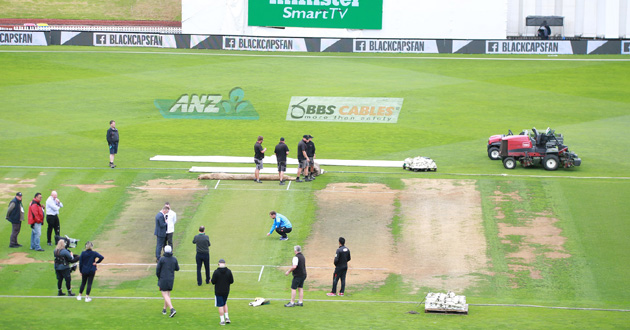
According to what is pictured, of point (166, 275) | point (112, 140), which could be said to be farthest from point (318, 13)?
point (166, 275)

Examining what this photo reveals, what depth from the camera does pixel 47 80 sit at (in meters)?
50.8

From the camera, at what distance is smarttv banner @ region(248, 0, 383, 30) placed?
63.8 m

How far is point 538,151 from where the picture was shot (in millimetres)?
33125

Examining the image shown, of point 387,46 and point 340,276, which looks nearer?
point 340,276

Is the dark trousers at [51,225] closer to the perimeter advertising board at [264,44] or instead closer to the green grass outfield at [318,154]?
the green grass outfield at [318,154]

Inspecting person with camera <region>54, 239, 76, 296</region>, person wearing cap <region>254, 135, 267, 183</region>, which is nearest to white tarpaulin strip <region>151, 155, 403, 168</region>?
person wearing cap <region>254, 135, 267, 183</region>

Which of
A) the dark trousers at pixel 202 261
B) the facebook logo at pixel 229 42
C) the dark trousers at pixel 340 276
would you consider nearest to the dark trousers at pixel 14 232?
the dark trousers at pixel 202 261

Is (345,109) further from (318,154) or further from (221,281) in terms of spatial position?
(221,281)

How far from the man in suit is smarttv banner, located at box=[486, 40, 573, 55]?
131 ft

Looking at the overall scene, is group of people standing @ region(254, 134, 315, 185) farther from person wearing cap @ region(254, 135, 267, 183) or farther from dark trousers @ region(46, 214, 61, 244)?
dark trousers @ region(46, 214, 61, 244)

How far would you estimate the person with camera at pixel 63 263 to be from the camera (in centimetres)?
2066

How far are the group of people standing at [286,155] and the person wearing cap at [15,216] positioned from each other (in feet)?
29.4

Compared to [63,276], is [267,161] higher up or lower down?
higher up

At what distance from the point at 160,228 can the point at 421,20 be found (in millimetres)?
44881
